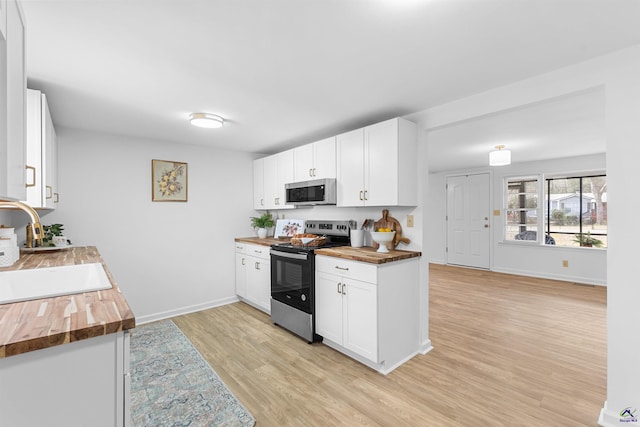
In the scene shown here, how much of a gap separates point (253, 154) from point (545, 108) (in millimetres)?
3642

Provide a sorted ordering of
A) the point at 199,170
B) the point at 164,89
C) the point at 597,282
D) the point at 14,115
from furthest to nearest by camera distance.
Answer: the point at 597,282 → the point at 199,170 → the point at 164,89 → the point at 14,115

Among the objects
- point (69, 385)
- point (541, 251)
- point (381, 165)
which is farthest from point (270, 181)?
point (541, 251)

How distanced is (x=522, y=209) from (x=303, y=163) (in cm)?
489

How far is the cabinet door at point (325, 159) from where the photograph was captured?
3.15 metres

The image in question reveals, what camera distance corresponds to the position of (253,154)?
458 centimetres

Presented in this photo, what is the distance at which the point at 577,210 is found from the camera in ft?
17.7

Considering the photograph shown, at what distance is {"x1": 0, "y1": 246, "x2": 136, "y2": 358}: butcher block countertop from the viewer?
2.88 ft

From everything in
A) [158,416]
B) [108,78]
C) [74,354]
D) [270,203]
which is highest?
[108,78]

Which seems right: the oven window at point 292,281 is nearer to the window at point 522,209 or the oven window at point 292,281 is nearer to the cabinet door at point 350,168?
the cabinet door at point 350,168

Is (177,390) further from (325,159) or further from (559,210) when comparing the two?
(559,210)

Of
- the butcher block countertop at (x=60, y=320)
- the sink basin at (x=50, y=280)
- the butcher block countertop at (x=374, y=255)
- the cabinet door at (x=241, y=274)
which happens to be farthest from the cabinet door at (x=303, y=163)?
the butcher block countertop at (x=60, y=320)

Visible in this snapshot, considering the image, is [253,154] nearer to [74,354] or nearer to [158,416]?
[158,416]

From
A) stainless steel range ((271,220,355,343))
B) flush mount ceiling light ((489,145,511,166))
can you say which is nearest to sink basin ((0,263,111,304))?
stainless steel range ((271,220,355,343))

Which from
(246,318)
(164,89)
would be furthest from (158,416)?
(164,89)
